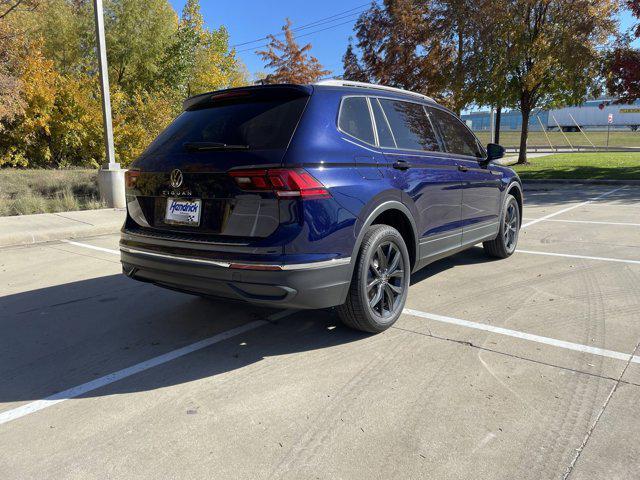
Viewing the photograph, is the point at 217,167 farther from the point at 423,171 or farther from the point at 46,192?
the point at 46,192

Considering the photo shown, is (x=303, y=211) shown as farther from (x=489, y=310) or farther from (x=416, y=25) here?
(x=416, y=25)

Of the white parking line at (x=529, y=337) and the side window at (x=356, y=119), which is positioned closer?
the white parking line at (x=529, y=337)

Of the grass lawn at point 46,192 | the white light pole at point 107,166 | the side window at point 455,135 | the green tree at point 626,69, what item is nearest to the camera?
the side window at point 455,135

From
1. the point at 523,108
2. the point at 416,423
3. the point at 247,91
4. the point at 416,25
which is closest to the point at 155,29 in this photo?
the point at 416,25

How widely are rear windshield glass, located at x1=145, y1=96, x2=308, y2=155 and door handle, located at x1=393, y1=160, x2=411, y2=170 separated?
956mm

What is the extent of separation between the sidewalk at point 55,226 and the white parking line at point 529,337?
6466 mm

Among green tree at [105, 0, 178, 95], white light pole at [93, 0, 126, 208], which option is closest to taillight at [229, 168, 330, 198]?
white light pole at [93, 0, 126, 208]

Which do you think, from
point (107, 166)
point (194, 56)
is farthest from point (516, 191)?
point (194, 56)

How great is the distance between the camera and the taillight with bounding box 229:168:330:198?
10.4 ft

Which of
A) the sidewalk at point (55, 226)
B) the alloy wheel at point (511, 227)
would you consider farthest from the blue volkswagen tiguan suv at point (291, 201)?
the sidewalk at point (55, 226)

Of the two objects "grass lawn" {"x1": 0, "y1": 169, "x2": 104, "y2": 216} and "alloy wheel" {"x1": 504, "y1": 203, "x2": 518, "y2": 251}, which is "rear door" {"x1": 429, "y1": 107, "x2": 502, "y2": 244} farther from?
"grass lawn" {"x1": 0, "y1": 169, "x2": 104, "y2": 216}

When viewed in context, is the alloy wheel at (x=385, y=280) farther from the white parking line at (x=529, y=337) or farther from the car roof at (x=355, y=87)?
the car roof at (x=355, y=87)

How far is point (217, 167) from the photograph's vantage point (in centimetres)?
336

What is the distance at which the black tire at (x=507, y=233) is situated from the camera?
6.37 metres
